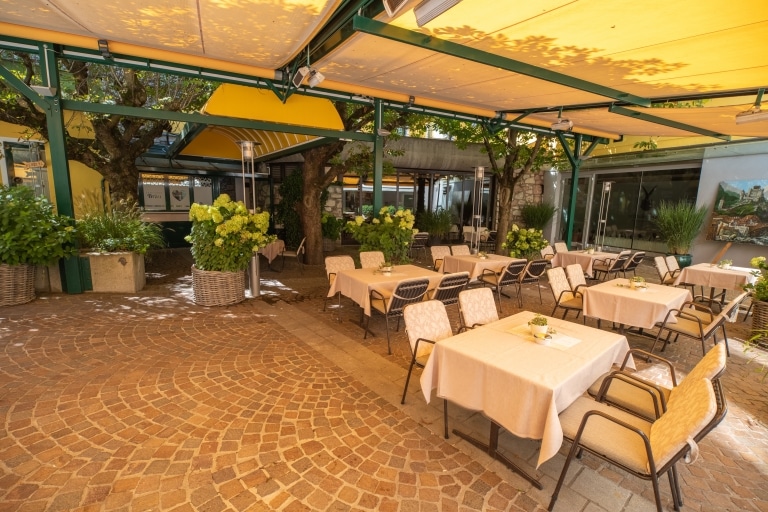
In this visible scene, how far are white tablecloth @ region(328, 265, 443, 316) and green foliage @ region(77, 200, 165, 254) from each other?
356 cm

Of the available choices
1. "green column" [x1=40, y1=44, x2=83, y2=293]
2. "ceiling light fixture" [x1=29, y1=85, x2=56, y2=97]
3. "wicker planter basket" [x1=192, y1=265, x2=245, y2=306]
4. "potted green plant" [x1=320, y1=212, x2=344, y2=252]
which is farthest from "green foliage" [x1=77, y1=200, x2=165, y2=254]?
"potted green plant" [x1=320, y1=212, x2=344, y2=252]

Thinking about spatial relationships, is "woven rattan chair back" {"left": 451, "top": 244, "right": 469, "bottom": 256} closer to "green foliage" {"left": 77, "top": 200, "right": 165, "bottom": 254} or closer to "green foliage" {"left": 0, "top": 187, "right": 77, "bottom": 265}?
"green foliage" {"left": 77, "top": 200, "right": 165, "bottom": 254}

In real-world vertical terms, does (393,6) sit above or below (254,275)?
above

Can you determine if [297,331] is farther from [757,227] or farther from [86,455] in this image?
[757,227]

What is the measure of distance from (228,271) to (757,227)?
12.6m

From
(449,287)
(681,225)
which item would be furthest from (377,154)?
(681,225)

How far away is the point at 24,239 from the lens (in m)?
4.74

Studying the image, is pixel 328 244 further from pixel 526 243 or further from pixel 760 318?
pixel 760 318

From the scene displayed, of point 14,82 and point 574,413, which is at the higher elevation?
point 14,82

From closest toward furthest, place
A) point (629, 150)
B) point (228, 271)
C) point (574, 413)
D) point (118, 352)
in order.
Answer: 1. point (574, 413)
2. point (118, 352)
3. point (228, 271)
4. point (629, 150)

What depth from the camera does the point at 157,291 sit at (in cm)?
599

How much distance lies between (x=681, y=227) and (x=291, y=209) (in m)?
10.7

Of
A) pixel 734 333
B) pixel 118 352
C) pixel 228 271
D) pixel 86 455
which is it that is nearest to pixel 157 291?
pixel 228 271

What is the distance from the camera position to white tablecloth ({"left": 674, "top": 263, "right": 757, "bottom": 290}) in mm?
6008
